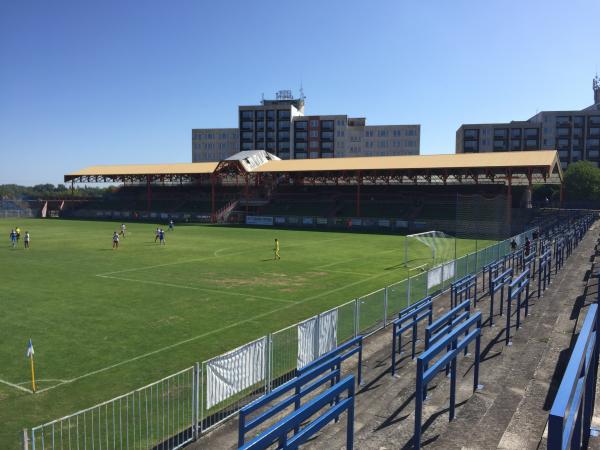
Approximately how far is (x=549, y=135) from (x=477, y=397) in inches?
5628

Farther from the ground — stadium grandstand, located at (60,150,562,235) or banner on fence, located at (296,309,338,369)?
stadium grandstand, located at (60,150,562,235)

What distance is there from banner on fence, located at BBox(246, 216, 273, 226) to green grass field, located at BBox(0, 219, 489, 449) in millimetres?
30315

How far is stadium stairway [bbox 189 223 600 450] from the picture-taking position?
7632 mm

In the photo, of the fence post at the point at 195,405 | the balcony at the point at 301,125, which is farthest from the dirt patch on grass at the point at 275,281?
the balcony at the point at 301,125

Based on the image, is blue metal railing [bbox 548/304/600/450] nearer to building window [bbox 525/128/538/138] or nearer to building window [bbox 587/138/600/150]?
building window [bbox 525/128/538/138]

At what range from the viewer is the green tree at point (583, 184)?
85.7 m

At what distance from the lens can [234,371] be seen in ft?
34.0

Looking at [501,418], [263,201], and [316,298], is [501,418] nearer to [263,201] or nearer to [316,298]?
[316,298]

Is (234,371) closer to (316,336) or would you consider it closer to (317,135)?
(316,336)

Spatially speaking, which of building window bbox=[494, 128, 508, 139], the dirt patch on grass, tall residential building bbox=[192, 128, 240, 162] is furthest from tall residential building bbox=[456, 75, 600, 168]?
the dirt patch on grass

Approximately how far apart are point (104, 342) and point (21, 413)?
15.8 feet

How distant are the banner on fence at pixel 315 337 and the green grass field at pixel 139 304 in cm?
316

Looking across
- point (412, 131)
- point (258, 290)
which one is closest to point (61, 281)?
point (258, 290)

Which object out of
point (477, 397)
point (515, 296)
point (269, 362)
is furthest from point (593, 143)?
point (269, 362)
